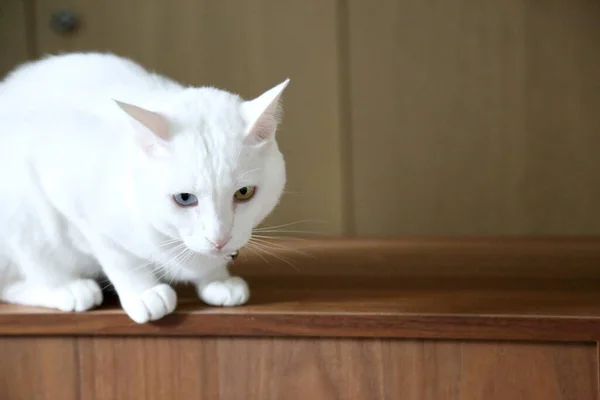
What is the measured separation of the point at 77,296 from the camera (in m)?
0.78

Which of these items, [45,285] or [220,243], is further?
[45,285]

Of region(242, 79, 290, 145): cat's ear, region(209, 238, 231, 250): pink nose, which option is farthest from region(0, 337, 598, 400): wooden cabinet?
region(242, 79, 290, 145): cat's ear

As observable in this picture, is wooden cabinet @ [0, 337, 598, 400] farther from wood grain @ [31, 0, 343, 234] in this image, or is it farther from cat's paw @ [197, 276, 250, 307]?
wood grain @ [31, 0, 343, 234]

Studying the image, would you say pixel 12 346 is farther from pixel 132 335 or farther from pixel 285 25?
pixel 285 25

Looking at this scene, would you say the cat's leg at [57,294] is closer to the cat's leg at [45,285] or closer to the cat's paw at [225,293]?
the cat's leg at [45,285]

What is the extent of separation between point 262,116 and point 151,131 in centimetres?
12

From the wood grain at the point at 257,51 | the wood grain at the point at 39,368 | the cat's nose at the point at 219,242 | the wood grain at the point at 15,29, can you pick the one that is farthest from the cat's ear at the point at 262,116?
the wood grain at the point at 15,29

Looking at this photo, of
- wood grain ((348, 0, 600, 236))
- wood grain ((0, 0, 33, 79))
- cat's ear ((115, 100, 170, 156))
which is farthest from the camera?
wood grain ((0, 0, 33, 79))

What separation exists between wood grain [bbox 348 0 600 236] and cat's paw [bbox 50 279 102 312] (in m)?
0.57

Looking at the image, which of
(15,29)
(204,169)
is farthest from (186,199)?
(15,29)

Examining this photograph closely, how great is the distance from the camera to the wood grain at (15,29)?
124cm

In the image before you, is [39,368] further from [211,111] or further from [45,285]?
[211,111]

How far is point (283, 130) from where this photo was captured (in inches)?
48.3

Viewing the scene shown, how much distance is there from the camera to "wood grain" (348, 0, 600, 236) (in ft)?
3.68
